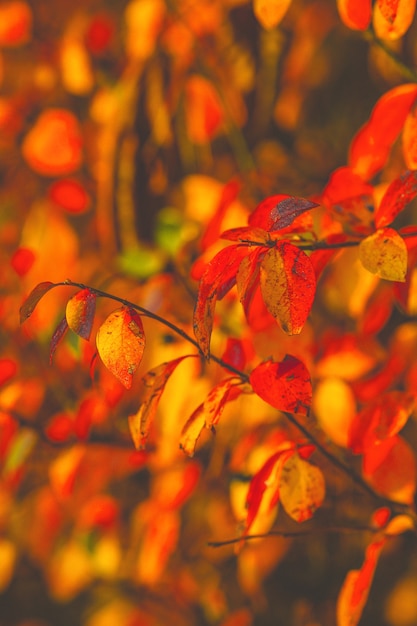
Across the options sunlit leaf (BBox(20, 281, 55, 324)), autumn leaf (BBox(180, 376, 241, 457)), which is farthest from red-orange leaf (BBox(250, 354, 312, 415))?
sunlit leaf (BBox(20, 281, 55, 324))

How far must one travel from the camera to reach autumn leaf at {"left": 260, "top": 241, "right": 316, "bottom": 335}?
75 centimetres

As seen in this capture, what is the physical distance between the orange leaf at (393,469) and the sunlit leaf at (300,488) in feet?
0.58

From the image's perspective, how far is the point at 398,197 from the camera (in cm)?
→ 84

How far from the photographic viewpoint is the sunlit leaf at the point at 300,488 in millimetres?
936

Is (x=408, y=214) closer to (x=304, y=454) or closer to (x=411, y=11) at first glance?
(x=411, y=11)

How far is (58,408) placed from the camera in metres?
1.86

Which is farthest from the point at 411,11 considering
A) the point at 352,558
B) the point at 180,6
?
the point at 352,558

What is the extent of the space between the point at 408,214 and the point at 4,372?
0.99m

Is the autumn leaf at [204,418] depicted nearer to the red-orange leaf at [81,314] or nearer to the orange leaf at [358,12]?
the red-orange leaf at [81,314]

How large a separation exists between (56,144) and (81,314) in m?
1.19

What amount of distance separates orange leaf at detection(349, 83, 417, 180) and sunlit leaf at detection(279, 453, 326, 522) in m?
0.48

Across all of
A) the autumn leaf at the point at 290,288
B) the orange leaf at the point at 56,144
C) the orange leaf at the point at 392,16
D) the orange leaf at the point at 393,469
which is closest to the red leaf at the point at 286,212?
the autumn leaf at the point at 290,288

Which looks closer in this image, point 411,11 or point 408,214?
point 411,11

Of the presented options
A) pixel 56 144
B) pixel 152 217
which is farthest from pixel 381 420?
pixel 56 144
